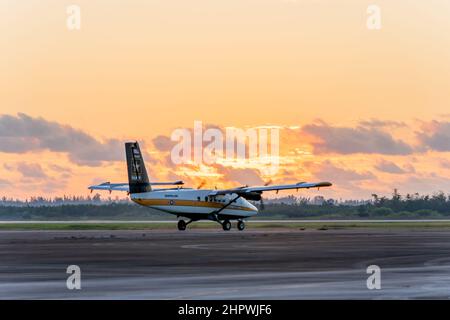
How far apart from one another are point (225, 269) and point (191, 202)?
176 feet

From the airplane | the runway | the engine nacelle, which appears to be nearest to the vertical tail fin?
the airplane

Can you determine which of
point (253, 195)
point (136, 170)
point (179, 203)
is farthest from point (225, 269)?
point (253, 195)

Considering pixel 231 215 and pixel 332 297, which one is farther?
pixel 231 215

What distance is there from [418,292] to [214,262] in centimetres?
1569

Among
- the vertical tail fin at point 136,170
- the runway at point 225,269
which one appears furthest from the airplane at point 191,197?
the runway at point 225,269

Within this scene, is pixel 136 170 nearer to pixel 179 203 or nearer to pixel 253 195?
pixel 179 203

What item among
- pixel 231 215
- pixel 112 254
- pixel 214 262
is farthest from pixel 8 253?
pixel 231 215

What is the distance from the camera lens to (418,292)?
31062mm

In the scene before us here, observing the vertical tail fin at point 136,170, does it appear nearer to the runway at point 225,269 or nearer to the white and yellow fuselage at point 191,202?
the white and yellow fuselage at point 191,202

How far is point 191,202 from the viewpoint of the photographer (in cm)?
9438

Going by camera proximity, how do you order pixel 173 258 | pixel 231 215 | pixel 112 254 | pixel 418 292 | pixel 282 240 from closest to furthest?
pixel 418 292
pixel 173 258
pixel 112 254
pixel 282 240
pixel 231 215
